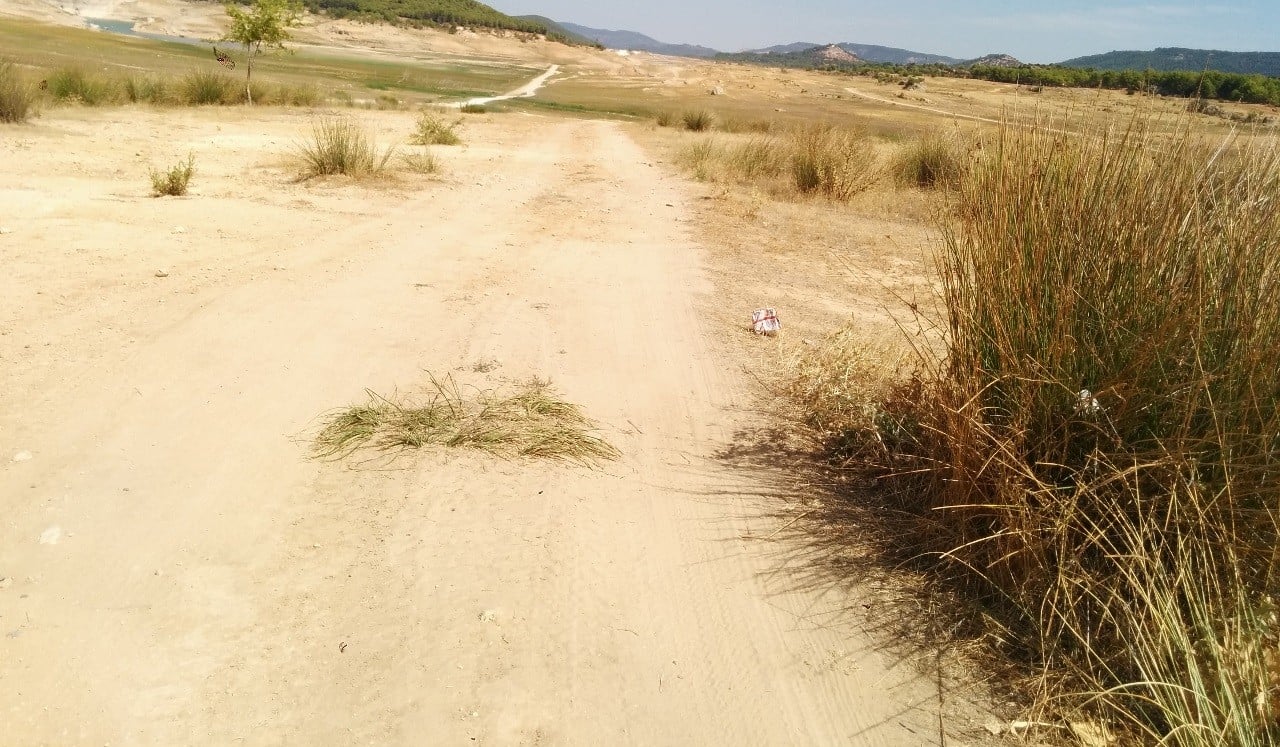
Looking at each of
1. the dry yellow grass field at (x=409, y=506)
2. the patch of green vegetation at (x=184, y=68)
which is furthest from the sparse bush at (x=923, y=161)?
the patch of green vegetation at (x=184, y=68)

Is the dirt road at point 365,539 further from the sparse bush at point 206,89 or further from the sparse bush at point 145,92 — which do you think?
the sparse bush at point 206,89

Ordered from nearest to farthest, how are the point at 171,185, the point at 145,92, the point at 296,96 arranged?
1. the point at 171,185
2. the point at 145,92
3. the point at 296,96

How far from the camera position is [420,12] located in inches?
5039

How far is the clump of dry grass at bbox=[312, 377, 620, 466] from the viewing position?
4742 millimetres

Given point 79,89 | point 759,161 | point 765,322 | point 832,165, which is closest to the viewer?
point 765,322

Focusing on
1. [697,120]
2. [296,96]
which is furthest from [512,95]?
[296,96]

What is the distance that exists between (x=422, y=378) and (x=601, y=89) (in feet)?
201

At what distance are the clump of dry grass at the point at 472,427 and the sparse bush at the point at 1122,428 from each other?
1829 millimetres

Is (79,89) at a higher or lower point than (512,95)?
lower

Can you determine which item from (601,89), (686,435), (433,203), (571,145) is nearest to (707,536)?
(686,435)

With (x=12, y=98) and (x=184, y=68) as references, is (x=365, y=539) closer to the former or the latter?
(x=12, y=98)

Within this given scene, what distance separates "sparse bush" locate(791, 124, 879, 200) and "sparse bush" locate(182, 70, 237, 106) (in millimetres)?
17634

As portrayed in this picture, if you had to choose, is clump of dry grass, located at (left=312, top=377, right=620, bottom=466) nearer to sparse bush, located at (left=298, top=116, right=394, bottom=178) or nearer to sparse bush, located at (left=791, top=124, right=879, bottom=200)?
sparse bush, located at (left=298, top=116, right=394, bottom=178)

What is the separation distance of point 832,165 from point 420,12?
128m
